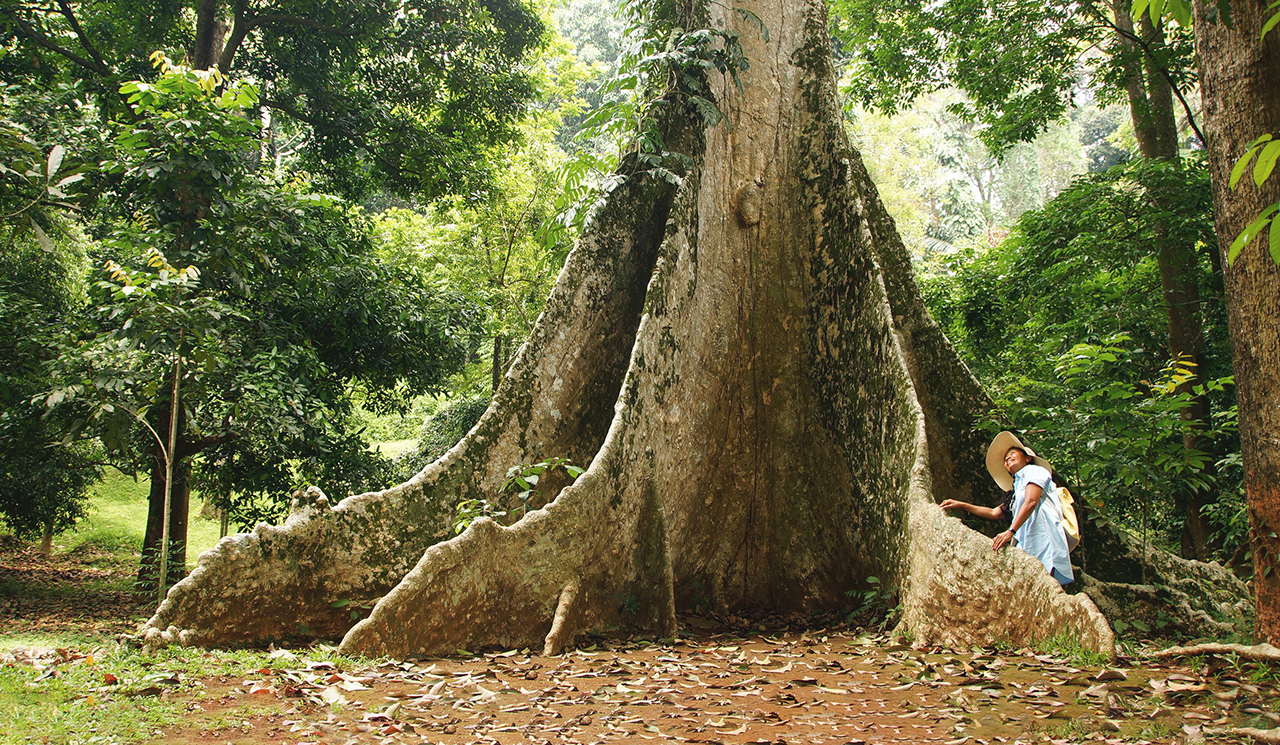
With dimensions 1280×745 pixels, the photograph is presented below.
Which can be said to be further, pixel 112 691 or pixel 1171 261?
pixel 1171 261

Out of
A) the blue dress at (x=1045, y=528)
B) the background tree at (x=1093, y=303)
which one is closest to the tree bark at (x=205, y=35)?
the background tree at (x=1093, y=303)

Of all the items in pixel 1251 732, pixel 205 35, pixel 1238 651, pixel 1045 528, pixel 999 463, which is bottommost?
pixel 1251 732

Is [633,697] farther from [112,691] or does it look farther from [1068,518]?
[1068,518]

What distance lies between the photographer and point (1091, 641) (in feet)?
11.5

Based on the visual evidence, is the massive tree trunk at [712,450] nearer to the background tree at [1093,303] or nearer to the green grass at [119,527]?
the background tree at [1093,303]

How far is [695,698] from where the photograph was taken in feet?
11.8

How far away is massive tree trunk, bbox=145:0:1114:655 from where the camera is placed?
4.43m

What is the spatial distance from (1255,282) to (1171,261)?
20.1ft

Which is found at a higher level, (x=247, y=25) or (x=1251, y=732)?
(x=247, y=25)

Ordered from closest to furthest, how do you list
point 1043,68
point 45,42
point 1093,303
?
1. point 1043,68
2. point 1093,303
3. point 45,42

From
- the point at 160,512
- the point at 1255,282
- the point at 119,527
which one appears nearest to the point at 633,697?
the point at 1255,282

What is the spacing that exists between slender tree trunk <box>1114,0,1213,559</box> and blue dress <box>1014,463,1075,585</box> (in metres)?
4.29

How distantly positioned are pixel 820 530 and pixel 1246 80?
3.74 m

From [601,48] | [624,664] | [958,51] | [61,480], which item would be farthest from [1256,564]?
[601,48]
